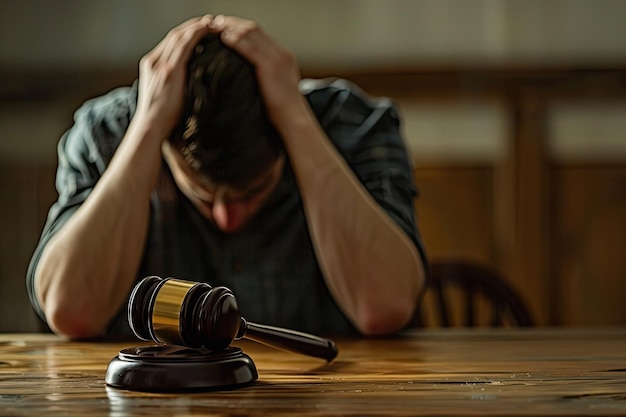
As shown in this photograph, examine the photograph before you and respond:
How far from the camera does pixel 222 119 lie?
47.1 inches

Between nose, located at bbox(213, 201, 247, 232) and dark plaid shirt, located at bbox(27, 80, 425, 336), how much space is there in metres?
0.02

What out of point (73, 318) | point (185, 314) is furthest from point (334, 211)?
point (185, 314)

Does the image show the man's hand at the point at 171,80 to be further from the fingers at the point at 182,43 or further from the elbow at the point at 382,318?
the elbow at the point at 382,318

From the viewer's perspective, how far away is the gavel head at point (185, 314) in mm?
651

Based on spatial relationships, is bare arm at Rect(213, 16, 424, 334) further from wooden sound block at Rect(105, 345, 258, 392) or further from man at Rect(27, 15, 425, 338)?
wooden sound block at Rect(105, 345, 258, 392)

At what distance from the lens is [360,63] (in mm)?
2838

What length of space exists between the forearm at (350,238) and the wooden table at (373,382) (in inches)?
5.6

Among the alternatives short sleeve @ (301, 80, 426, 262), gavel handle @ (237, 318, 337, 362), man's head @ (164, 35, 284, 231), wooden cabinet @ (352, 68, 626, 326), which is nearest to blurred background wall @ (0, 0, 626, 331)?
wooden cabinet @ (352, 68, 626, 326)

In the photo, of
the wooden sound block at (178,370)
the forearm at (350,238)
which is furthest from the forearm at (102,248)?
the wooden sound block at (178,370)

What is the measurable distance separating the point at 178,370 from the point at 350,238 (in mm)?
625

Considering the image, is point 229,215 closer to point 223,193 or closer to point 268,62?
point 223,193

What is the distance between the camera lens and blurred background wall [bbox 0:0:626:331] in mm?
2715

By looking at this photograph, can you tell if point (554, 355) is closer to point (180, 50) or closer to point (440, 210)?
point (180, 50)

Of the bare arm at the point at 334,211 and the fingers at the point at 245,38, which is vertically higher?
the fingers at the point at 245,38
